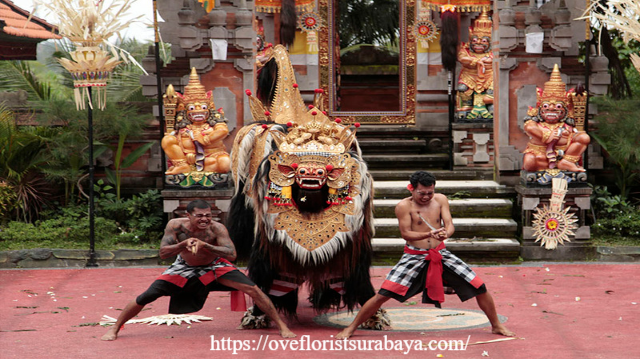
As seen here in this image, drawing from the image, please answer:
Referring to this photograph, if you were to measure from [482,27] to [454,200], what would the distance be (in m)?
3.20

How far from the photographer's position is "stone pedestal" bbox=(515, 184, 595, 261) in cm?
980

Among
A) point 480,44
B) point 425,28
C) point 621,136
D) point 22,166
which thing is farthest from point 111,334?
point 425,28

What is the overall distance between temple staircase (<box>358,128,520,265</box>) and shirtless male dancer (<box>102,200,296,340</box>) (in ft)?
11.3

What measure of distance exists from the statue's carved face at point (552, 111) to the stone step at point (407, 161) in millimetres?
2376

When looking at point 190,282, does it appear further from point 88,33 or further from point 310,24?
point 310,24

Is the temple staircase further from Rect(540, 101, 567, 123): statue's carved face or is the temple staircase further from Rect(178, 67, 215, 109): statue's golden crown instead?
Rect(178, 67, 215, 109): statue's golden crown

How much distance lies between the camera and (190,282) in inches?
253

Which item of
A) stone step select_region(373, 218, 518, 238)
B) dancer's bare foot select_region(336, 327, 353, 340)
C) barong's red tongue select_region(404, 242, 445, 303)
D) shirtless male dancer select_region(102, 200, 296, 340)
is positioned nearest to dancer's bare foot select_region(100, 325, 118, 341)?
shirtless male dancer select_region(102, 200, 296, 340)

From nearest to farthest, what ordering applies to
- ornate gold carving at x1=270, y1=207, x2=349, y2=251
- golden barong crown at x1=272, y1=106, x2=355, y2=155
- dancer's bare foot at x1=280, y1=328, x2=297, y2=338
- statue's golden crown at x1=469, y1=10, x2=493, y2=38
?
dancer's bare foot at x1=280, y1=328, x2=297, y2=338, ornate gold carving at x1=270, y1=207, x2=349, y2=251, golden barong crown at x1=272, y1=106, x2=355, y2=155, statue's golden crown at x1=469, y1=10, x2=493, y2=38

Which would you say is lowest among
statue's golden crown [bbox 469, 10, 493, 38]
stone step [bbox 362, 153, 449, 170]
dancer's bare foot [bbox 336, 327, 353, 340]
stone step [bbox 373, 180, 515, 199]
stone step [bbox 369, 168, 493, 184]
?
dancer's bare foot [bbox 336, 327, 353, 340]

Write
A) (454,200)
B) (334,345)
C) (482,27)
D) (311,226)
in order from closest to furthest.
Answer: (334,345) < (311,226) < (454,200) < (482,27)

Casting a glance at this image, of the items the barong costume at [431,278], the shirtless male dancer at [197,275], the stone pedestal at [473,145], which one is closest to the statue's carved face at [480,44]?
the stone pedestal at [473,145]

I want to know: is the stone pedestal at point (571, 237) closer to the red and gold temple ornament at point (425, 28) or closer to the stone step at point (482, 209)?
the stone step at point (482, 209)

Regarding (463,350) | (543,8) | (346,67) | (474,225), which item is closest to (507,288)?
(474,225)
